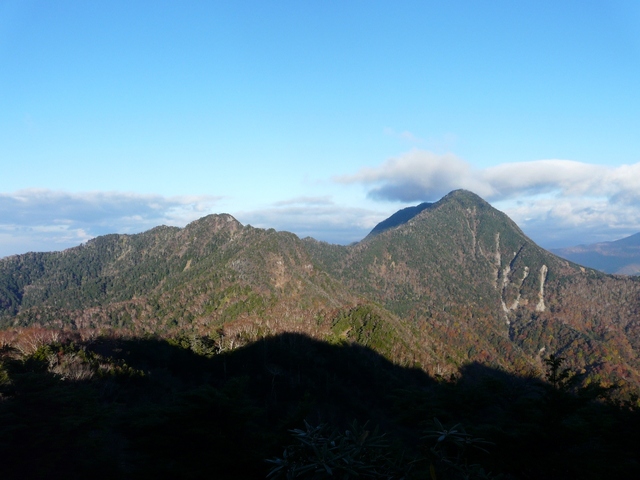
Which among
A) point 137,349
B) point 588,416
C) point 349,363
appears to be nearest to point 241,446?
point 588,416

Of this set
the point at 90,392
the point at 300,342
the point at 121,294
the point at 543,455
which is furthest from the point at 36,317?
the point at 543,455

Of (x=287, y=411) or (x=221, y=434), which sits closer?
(x=221, y=434)

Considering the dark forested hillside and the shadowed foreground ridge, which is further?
the shadowed foreground ridge

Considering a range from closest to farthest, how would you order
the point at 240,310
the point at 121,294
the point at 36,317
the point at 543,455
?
the point at 543,455 < the point at 240,310 < the point at 36,317 < the point at 121,294

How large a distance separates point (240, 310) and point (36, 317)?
7455 centimetres

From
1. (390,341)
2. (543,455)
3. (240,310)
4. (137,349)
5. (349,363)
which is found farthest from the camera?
(240,310)

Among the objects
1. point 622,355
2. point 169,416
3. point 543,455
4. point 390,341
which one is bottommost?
point 622,355

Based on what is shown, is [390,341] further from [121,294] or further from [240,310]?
[121,294]

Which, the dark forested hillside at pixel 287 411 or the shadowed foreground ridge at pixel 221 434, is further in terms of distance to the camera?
the shadowed foreground ridge at pixel 221 434

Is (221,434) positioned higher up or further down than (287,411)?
higher up

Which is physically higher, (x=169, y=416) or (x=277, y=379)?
(x=169, y=416)

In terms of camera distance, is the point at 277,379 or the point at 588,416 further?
the point at 277,379

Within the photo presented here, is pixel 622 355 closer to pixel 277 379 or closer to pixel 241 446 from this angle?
pixel 277 379

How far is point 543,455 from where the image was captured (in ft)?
38.0
